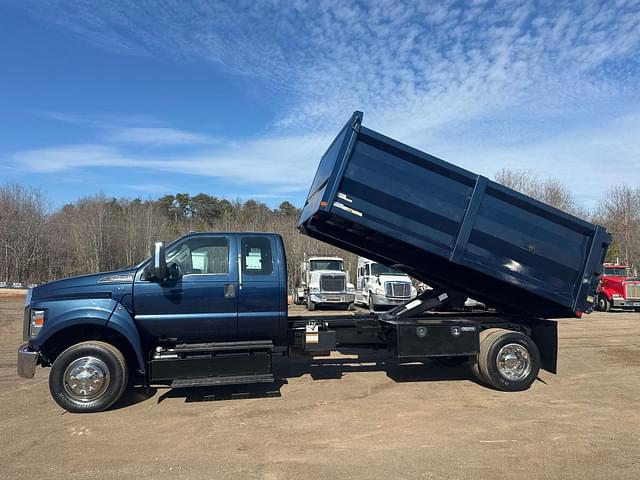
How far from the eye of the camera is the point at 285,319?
6812mm

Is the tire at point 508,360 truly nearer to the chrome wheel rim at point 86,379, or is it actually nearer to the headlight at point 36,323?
the chrome wheel rim at point 86,379

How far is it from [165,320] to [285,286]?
1673 mm

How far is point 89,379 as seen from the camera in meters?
6.13

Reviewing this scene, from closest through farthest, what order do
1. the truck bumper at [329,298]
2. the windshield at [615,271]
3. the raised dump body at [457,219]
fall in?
the raised dump body at [457,219] → the truck bumper at [329,298] → the windshield at [615,271]

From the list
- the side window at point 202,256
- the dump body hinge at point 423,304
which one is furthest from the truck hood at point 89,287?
the dump body hinge at point 423,304

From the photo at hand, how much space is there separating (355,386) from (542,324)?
309 cm

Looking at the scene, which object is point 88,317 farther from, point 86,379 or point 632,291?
point 632,291

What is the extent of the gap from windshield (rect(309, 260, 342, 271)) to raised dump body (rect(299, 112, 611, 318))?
1506 centimetres

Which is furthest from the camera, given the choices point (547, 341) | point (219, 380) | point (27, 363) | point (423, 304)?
point (423, 304)

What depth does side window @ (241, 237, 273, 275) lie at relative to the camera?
6.81m

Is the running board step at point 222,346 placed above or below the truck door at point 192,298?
below

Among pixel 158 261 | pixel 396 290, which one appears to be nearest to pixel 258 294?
pixel 158 261

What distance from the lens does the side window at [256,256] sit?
6.81 m

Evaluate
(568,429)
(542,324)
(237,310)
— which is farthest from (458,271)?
(237,310)
